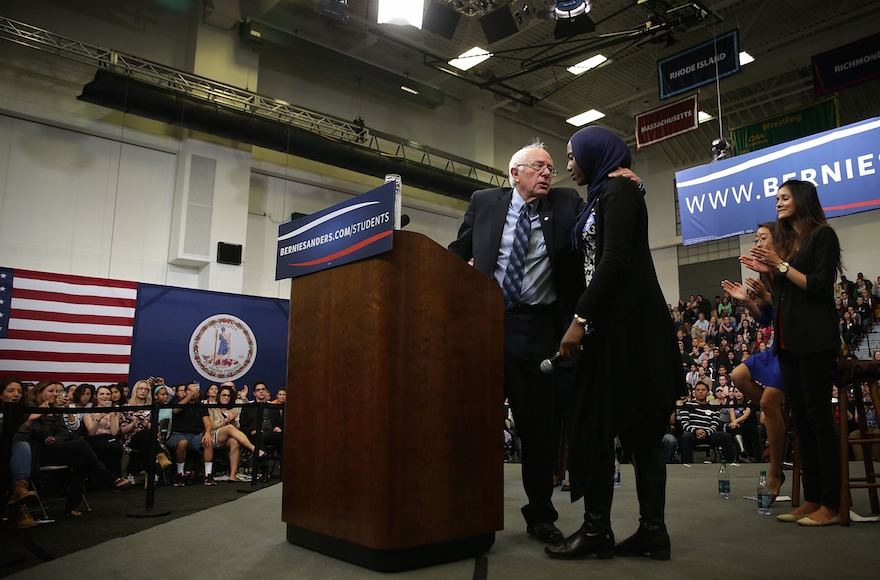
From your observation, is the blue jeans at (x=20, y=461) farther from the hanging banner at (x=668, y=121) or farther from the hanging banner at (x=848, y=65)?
the hanging banner at (x=848, y=65)

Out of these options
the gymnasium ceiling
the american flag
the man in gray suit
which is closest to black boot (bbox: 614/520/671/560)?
the man in gray suit

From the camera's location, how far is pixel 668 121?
11.0 m

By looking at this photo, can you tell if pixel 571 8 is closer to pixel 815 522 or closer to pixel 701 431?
pixel 701 431

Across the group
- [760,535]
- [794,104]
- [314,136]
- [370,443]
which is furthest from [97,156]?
[794,104]

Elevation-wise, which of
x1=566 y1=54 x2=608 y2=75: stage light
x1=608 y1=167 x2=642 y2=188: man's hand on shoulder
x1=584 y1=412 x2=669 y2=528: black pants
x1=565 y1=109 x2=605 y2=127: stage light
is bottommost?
x1=584 y1=412 x2=669 y2=528: black pants

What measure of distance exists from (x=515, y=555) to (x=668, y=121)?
34.4 ft

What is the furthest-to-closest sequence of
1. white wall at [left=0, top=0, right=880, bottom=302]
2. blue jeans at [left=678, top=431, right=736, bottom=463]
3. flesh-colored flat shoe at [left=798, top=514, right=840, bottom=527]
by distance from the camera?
white wall at [left=0, top=0, right=880, bottom=302], blue jeans at [left=678, top=431, right=736, bottom=463], flesh-colored flat shoe at [left=798, top=514, right=840, bottom=527]

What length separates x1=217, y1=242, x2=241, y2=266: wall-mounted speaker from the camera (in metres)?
11.2

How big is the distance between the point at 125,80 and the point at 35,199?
2542mm

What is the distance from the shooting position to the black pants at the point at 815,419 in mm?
2699

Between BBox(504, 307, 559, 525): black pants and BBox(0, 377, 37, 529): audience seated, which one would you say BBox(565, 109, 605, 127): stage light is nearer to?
BBox(504, 307, 559, 525): black pants

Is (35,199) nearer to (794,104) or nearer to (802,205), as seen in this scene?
(802,205)

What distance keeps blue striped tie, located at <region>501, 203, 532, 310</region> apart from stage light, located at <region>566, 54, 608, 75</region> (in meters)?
10.7

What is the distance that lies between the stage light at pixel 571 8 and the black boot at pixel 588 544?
8.02 m
